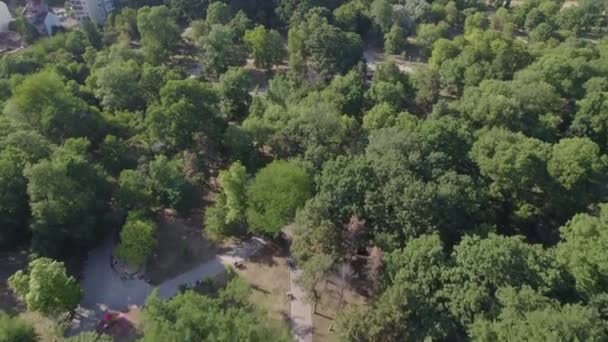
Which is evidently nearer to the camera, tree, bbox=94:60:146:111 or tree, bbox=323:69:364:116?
tree, bbox=323:69:364:116

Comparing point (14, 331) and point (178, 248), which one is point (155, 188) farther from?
point (14, 331)

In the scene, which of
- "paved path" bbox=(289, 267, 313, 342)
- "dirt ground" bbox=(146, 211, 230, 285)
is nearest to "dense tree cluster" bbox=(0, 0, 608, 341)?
"dirt ground" bbox=(146, 211, 230, 285)

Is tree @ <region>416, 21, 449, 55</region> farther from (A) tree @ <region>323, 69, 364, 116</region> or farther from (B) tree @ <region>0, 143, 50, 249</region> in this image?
(B) tree @ <region>0, 143, 50, 249</region>

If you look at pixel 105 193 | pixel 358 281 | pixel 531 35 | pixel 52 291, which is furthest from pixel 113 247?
pixel 531 35

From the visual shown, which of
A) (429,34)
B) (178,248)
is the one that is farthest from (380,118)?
(429,34)

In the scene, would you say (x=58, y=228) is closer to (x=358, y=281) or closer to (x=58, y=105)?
Answer: (x=58, y=105)

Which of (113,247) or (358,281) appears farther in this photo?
(113,247)

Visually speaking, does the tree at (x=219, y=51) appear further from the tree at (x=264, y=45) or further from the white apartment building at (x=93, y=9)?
the white apartment building at (x=93, y=9)
